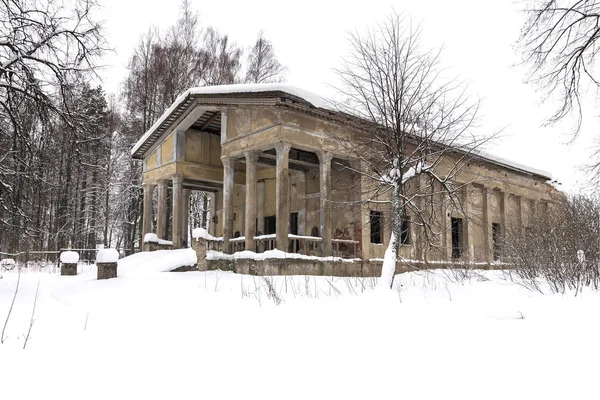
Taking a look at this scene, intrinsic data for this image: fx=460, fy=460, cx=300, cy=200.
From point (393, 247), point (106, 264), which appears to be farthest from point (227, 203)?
point (393, 247)

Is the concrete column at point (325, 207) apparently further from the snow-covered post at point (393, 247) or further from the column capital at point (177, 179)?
the column capital at point (177, 179)

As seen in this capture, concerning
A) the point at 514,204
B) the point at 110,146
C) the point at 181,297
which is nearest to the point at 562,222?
the point at 181,297

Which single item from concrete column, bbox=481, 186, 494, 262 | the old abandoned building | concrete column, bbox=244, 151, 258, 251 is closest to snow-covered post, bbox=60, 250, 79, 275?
the old abandoned building

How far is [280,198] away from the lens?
1384 centimetres

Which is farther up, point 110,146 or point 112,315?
point 110,146

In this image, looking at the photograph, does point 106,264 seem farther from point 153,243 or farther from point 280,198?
point 280,198

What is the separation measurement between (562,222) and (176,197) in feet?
43.6

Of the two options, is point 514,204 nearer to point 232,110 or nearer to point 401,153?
point 232,110

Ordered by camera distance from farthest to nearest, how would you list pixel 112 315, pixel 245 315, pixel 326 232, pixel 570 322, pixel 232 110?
pixel 232 110 < pixel 326 232 < pixel 112 315 < pixel 245 315 < pixel 570 322

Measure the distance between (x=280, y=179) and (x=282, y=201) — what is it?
28.1 inches

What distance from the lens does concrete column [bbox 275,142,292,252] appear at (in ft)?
44.6

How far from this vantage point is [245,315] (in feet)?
18.5

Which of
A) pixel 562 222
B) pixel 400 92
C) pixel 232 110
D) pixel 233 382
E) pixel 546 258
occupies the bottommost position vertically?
pixel 233 382

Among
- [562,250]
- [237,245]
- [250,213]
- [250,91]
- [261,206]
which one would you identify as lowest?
[562,250]
